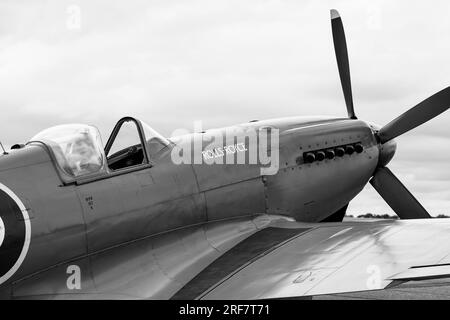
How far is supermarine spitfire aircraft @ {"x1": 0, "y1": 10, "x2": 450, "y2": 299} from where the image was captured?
17.7ft

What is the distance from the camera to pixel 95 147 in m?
6.20

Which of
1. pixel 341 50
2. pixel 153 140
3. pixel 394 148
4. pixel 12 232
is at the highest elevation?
pixel 341 50

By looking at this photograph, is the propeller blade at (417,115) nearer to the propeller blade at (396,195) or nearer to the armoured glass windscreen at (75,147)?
the propeller blade at (396,195)

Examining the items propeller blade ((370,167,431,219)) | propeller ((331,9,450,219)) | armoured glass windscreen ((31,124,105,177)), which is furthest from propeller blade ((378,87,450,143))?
armoured glass windscreen ((31,124,105,177))

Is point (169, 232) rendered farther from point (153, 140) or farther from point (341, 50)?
point (341, 50)

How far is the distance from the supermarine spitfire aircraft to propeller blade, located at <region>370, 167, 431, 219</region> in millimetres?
1791

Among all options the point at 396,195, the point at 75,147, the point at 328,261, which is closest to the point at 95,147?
the point at 75,147

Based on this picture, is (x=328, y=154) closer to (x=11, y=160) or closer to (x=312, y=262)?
(x=312, y=262)

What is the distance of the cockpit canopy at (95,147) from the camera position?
591 centimetres

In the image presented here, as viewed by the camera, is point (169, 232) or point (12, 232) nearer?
point (12, 232)

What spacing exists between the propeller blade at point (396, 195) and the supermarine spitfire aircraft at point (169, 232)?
5.88ft

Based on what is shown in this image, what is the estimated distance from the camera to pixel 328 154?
8.65 m

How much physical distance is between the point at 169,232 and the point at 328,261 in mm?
1712

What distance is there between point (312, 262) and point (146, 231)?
5.57 ft
